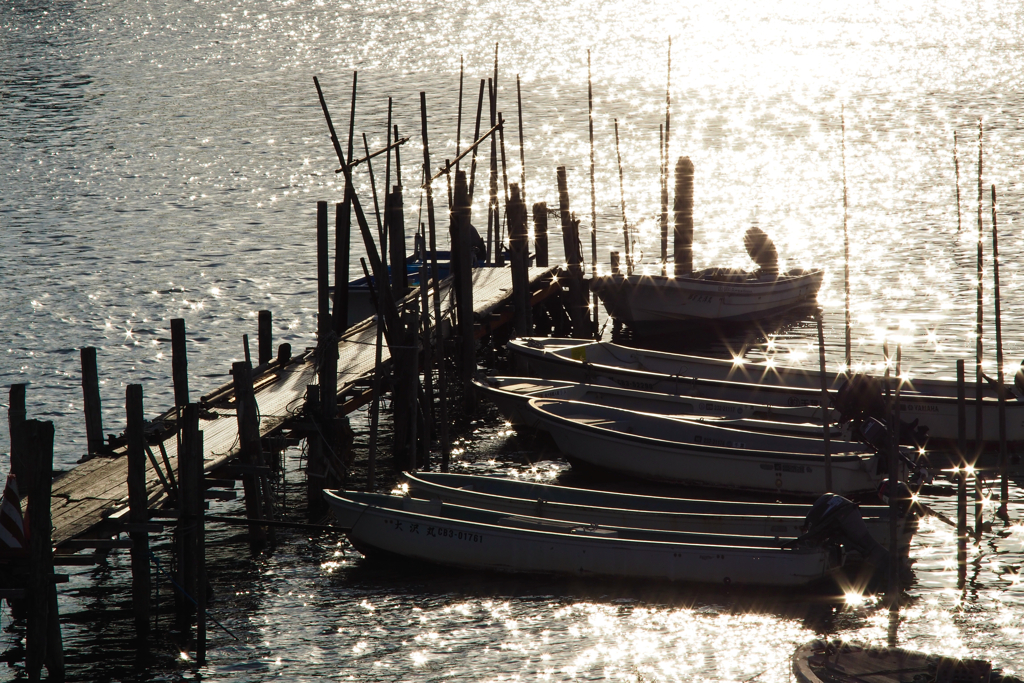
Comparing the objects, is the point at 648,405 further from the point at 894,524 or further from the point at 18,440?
the point at 18,440

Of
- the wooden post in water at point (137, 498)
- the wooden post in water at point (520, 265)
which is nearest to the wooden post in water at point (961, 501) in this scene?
the wooden post in water at point (520, 265)

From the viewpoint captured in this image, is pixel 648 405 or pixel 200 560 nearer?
pixel 200 560

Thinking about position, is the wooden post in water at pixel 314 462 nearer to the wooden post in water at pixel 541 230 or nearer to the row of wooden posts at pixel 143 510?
the row of wooden posts at pixel 143 510

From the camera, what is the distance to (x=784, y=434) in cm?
2719

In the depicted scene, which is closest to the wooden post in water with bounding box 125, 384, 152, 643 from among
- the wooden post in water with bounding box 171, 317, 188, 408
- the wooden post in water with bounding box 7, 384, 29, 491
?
the wooden post in water with bounding box 7, 384, 29, 491

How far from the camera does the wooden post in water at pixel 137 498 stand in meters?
19.0

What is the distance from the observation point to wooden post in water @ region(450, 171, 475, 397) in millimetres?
26797

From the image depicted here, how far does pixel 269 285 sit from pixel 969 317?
75.6 ft

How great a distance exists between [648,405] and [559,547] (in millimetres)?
8216

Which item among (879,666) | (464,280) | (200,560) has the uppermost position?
(464,280)

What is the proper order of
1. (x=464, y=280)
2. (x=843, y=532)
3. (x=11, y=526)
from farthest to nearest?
1. (x=464, y=280)
2. (x=843, y=532)
3. (x=11, y=526)

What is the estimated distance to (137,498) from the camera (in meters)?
19.0

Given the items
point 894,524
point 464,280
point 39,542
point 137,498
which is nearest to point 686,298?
point 464,280

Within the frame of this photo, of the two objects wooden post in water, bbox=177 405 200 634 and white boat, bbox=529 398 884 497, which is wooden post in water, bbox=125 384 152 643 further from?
white boat, bbox=529 398 884 497
